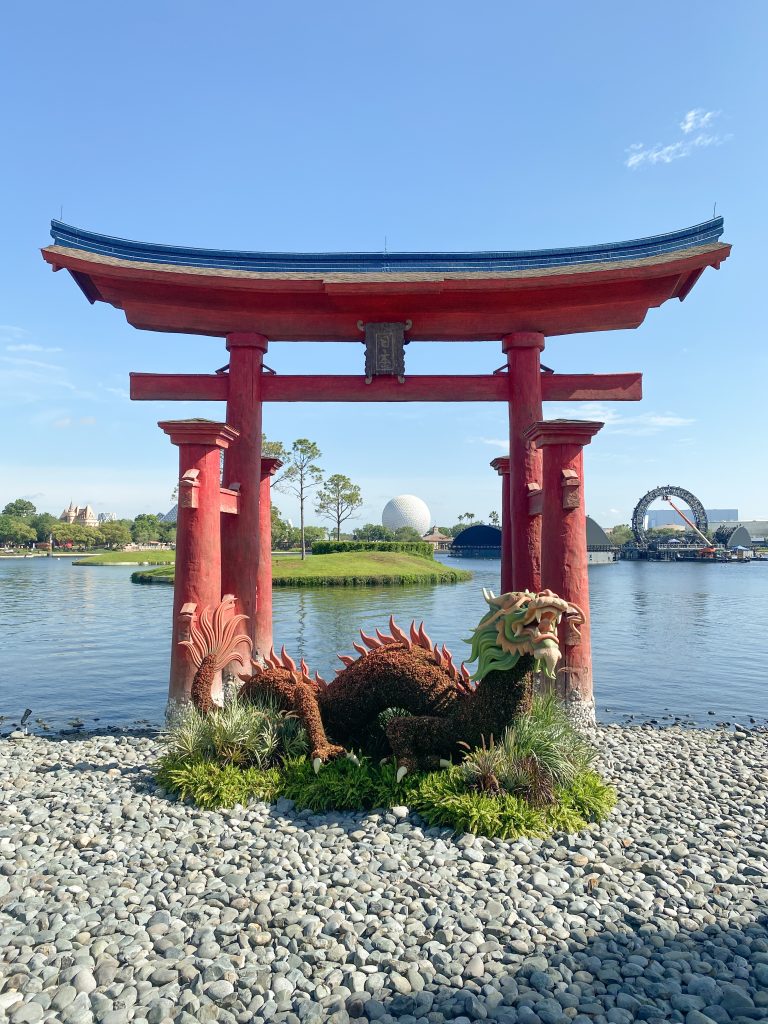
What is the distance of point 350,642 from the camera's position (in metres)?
15.3

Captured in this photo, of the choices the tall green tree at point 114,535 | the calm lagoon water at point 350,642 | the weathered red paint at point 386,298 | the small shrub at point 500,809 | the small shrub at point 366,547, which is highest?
the weathered red paint at point 386,298

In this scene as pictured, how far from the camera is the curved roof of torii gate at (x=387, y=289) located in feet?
24.8

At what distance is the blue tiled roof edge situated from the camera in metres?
7.96

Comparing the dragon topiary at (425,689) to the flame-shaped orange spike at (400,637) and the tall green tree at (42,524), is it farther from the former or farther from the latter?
the tall green tree at (42,524)

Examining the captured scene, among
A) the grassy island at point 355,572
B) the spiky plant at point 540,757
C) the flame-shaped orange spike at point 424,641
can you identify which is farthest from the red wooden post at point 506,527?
the grassy island at point 355,572

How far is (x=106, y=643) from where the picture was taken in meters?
15.5

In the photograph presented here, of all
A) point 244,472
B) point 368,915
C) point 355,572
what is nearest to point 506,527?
point 244,472

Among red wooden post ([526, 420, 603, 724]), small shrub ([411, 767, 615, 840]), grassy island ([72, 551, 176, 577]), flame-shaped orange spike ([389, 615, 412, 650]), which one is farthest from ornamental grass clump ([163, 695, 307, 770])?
grassy island ([72, 551, 176, 577])

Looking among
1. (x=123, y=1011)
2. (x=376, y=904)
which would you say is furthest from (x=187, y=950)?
(x=376, y=904)

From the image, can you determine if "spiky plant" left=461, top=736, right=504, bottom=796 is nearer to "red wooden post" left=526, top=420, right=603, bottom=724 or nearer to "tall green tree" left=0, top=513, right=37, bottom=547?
"red wooden post" left=526, top=420, right=603, bottom=724

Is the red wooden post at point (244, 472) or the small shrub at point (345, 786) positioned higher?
the red wooden post at point (244, 472)

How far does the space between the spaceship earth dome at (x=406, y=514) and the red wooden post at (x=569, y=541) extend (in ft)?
208

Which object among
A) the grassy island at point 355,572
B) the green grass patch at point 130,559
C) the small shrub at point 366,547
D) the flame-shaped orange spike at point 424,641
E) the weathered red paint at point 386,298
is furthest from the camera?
the green grass patch at point 130,559

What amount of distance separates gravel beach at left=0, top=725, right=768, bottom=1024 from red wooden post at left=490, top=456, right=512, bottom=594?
3465 mm
